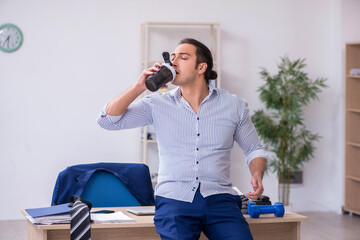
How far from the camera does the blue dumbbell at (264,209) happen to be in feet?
7.72

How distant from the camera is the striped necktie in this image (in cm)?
206

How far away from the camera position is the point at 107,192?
111 inches

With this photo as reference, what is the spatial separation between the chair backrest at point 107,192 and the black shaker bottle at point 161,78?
2.98ft

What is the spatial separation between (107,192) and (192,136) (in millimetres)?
806

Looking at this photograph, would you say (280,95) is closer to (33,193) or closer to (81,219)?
(33,193)

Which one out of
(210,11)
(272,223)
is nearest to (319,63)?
(210,11)

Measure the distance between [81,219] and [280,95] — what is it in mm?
3620

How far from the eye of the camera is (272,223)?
242 centimetres

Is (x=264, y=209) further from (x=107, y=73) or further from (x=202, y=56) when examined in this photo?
(x=107, y=73)

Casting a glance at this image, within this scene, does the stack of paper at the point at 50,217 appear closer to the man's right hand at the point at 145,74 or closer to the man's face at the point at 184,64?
the man's right hand at the point at 145,74

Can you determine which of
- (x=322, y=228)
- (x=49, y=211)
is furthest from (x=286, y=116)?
(x=49, y=211)

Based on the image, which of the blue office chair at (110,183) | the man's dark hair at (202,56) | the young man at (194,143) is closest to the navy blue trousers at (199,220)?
the young man at (194,143)

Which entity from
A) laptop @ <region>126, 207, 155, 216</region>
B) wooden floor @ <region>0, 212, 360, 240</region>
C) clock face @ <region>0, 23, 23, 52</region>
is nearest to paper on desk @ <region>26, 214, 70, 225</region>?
laptop @ <region>126, 207, 155, 216</region>

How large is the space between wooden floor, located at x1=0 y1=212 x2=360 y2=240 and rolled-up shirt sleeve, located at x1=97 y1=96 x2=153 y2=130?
8.53 feet
